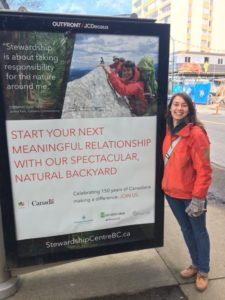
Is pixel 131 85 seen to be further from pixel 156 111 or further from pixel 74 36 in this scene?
pixel 74 36

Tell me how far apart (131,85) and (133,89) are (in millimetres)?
34

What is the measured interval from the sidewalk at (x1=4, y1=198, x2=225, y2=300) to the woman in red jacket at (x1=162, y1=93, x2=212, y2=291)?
0.78ft

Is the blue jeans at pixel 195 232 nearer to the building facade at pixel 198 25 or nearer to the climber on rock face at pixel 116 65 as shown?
the climber on rock face at pixel 116 65

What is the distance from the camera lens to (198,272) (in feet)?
10.5

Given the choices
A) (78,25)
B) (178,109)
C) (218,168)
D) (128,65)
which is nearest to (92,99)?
(128,65)

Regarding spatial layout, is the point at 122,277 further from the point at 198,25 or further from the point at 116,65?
the point at 198,25

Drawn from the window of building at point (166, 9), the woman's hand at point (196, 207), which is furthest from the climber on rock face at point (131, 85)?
the window of building at point (166, 9)

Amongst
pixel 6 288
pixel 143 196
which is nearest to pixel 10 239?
pixel 6 288

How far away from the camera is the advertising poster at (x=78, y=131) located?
2.56 m

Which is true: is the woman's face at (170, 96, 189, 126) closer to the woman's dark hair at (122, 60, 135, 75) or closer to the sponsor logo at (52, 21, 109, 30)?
the woman's dark hair at (122, 60, 135, 75)

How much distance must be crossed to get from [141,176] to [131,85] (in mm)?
723

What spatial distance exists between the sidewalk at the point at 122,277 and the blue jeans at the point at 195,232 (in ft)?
0.77

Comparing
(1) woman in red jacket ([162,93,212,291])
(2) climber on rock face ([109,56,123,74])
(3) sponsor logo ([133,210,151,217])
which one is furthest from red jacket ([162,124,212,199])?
(2) climber on rock face ([109,56,123,74])

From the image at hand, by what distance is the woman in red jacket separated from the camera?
2820mm
